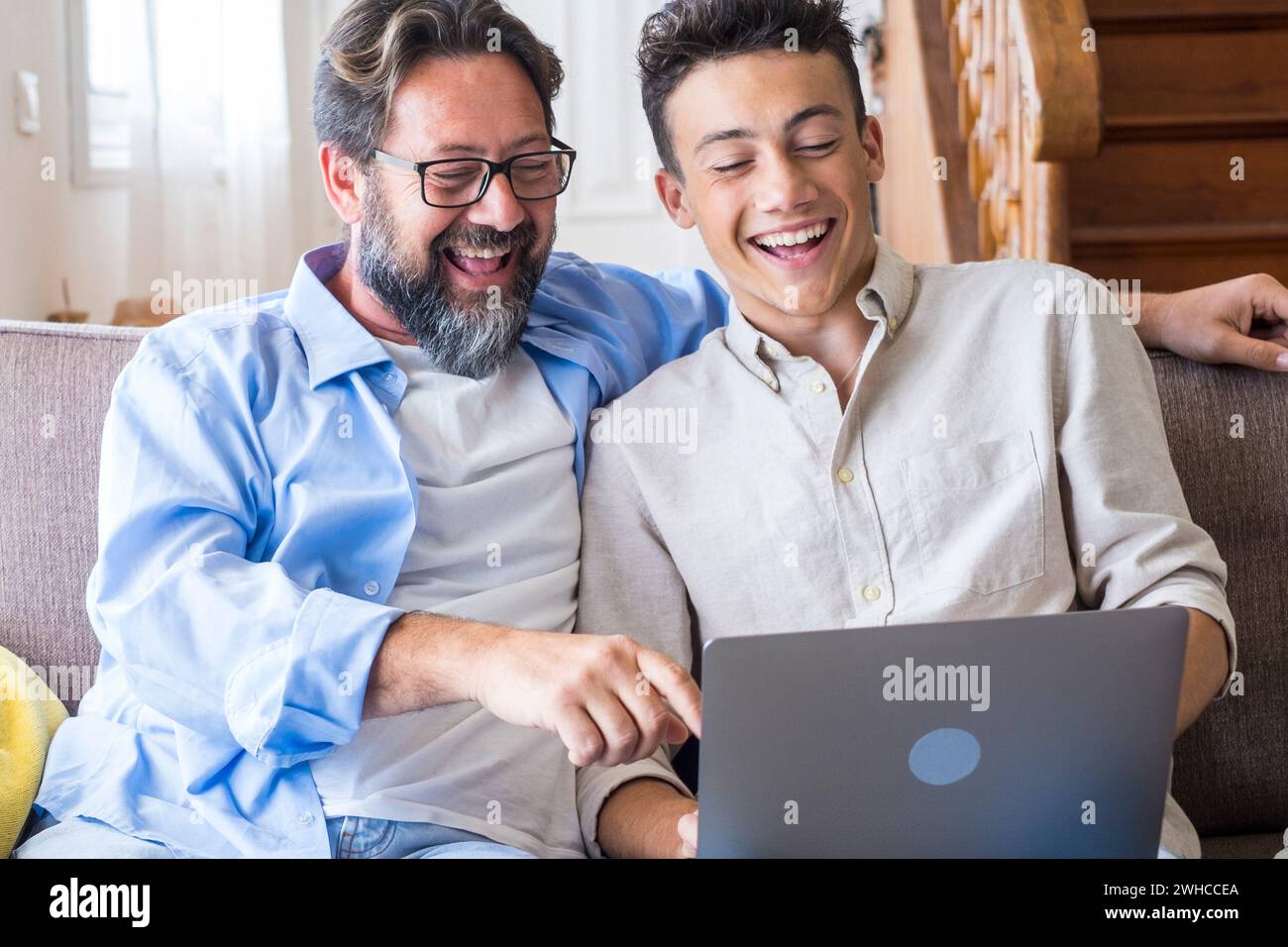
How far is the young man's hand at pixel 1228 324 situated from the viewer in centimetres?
140

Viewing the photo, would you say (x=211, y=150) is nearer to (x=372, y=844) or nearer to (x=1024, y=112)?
(x=1024, y=112)

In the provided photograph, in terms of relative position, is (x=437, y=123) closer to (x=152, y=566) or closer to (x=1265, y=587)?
(x=152, y=566)

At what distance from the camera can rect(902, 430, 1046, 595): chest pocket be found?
4.14 feet

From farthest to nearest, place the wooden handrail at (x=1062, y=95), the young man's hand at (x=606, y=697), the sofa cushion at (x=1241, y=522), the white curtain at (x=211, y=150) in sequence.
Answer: the white curtain at (x=211, y=150), the wooden handrail at (x=1062, y=95), the sofa cushion at (x=1241, y=522), the young man's hand at (x=606, y=697)

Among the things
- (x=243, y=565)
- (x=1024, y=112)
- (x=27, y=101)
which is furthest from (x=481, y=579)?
(x=27, y=101)

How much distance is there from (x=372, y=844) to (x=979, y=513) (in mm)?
668

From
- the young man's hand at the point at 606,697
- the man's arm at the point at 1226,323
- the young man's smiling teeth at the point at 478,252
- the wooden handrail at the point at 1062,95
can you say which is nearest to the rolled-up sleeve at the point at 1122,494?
the man's arm at the point at 1226,323

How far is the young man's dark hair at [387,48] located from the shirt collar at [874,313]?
341 millimetres

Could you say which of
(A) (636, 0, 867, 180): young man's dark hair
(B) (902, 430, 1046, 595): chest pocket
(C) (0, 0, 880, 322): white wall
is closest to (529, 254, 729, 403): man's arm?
(A) (636, 0, 867, 180): young man's dark hair

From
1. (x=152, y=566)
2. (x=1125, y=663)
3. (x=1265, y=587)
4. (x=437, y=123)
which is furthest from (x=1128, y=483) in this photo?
(x=152, y=566)

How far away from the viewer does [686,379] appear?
142 cm

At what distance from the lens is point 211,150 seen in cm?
376

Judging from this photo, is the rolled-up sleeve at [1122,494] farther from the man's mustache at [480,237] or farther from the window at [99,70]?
the window at [99,70]

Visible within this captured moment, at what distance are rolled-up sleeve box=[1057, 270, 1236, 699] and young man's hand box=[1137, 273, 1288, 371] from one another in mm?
133
